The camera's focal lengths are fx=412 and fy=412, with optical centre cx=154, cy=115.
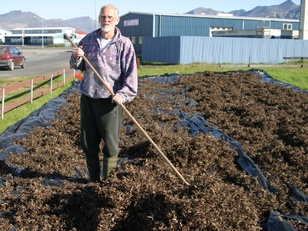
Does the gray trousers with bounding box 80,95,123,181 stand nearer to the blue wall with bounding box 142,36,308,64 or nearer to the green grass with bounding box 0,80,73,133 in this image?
the green grass with bounding box 0,80,73,133

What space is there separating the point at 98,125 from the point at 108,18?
3.68ft

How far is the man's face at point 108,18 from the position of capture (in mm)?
4102

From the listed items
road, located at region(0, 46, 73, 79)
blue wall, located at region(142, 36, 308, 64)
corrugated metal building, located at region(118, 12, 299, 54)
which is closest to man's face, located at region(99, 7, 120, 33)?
road, located at region(0, 46, 73, 79)

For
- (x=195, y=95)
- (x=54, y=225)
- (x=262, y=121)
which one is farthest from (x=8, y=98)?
(x=54, y=225)

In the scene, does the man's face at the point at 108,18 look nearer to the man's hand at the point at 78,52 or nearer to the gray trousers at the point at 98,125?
the man's hand at the point at 78,52

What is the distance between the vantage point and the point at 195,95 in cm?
1101

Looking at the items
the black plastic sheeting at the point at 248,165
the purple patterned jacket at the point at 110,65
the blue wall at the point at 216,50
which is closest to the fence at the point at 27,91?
the black plastic sheeting at the point at 248,165

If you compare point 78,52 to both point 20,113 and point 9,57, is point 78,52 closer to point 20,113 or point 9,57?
point 20,113

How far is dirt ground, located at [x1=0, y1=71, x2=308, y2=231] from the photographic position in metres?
3.36

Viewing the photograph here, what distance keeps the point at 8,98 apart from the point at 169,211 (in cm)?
1049

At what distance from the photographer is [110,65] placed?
4.30 meters

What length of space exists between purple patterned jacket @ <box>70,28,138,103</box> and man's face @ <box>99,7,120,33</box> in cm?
14

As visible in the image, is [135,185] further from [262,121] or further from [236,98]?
[236,98]

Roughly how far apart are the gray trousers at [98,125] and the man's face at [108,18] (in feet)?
2.45
